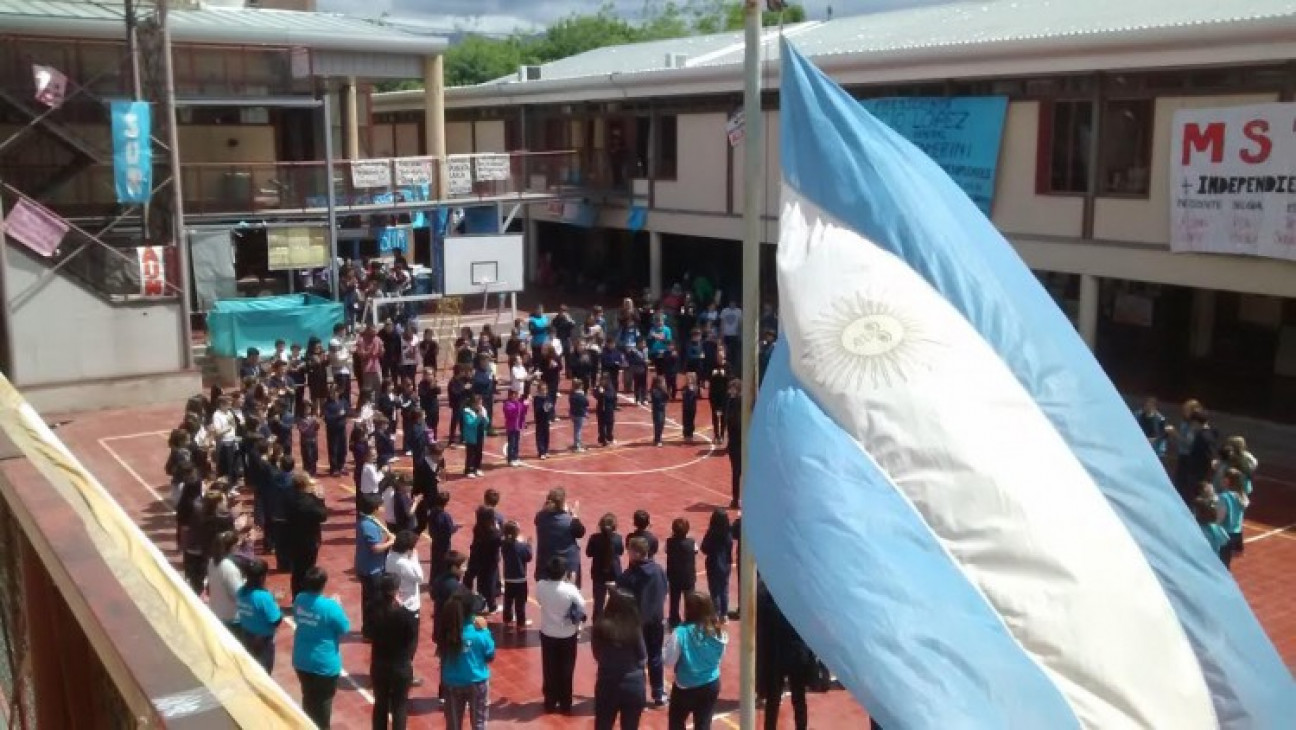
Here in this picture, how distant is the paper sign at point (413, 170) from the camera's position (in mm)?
29234

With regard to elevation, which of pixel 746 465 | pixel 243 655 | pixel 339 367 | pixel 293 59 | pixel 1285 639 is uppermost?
pixel 293 59

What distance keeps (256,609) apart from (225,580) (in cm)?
59

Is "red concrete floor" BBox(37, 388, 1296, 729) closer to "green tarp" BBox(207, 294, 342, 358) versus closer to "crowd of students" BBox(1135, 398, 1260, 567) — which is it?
"crowd of students" BBox(1135, 398, 1260, 567)

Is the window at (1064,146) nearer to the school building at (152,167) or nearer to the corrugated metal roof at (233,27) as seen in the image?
the school building at (152,167)

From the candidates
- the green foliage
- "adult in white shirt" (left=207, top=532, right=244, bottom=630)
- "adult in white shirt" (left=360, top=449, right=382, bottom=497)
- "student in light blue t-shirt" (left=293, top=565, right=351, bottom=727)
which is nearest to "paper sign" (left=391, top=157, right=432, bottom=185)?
"adult in white shirt" (left=360, top=449, right=382, bottom=497)

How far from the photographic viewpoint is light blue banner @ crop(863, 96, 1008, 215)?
23672 millimetres

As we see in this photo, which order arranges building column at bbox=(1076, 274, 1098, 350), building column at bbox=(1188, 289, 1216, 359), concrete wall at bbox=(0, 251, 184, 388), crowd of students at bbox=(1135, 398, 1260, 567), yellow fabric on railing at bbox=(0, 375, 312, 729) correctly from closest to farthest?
yellow fabric on railing at bbox=(0, 375, 312, 729) → crowd of students at bbox=(1135, 398, 1260, 567) → concrete wall at bbox=(0, 251, 184, 388) → building column at bbox=(1076, 274, 1098, 350) → building column at bbox=(1188, 289, 1216, 359)

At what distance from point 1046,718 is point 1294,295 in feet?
53.8

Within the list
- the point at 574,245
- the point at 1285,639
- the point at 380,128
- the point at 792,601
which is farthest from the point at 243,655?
the point at 380,128

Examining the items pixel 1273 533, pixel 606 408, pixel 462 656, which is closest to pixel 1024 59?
pixel 606 408

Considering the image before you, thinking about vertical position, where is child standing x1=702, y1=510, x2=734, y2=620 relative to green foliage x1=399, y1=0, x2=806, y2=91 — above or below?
below

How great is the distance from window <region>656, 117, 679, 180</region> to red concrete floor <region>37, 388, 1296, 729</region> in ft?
37.7

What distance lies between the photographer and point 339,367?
20422 millimetres

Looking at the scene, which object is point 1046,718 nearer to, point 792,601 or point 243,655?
point 792,601
